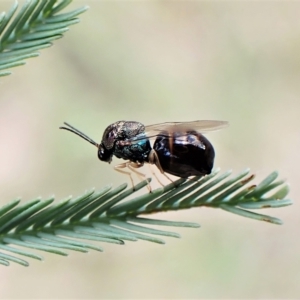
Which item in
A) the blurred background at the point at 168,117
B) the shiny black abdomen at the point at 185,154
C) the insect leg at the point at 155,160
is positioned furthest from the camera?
the blurred background at the point at 168,117

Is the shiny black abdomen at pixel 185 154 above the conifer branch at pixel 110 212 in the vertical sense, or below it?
above

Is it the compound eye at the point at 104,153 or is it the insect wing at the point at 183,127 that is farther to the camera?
the compound eye at the point at 104,153

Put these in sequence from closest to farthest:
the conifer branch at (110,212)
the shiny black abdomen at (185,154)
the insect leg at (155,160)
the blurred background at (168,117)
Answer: the conifer branch at (110,212), the shiny black abdomen at (185,154), the insect leg at (155,160), the blurred background at (168,117)

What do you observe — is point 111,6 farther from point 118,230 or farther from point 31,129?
point 118,230

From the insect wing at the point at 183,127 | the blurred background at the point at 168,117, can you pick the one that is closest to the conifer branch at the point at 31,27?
the insect wing at the point at 183,127

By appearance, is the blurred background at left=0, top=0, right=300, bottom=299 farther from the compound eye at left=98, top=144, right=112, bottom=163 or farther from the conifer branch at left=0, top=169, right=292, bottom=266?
the conifer branch at left=0, top=169, right=292, bottom=266

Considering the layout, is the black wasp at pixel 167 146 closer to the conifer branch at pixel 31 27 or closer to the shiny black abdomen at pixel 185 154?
the shiny black abdomen at pixel 185 154
